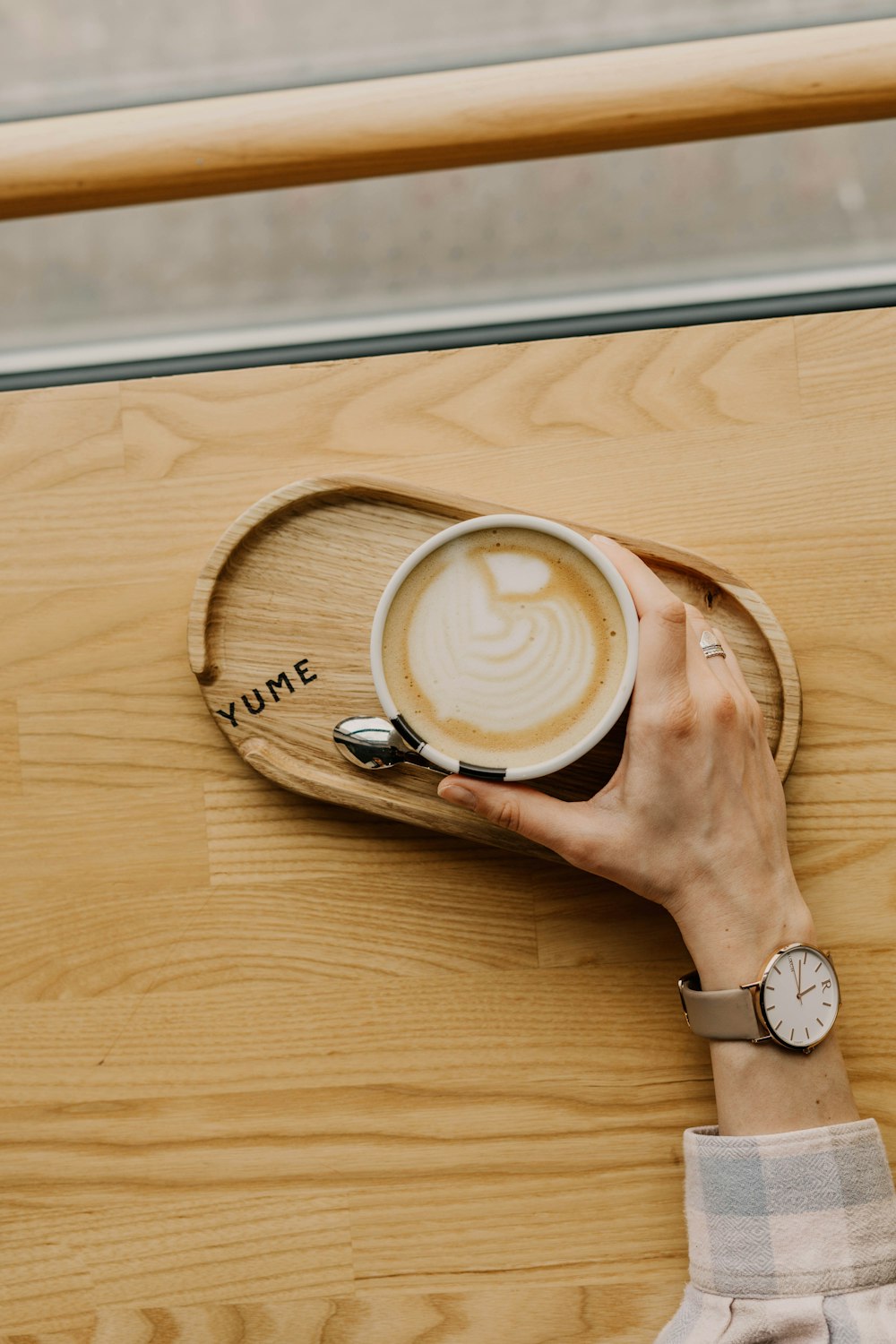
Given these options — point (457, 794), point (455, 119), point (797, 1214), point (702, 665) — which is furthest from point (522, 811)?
point (455, 119)

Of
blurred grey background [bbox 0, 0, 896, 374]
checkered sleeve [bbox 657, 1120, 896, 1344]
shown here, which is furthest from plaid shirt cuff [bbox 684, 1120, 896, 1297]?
blurred grey background [bbox 0, 0, 896, 374]

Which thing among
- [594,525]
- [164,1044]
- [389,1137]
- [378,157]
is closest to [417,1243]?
[389,1137]

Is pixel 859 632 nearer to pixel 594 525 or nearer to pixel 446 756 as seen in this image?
pixel 594 525

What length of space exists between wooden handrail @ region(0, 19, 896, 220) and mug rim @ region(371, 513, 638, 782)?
9.5 inches

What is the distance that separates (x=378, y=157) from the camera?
656 mm

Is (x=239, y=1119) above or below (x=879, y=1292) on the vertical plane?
above

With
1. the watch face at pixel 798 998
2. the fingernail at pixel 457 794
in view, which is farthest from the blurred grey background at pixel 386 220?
the watch face at pixel 798 998

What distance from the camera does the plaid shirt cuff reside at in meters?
0.63

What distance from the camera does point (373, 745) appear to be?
0.69 meters

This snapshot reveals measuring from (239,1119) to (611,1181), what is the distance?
0.26 meters

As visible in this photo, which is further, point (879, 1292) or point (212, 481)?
point (212, 481)

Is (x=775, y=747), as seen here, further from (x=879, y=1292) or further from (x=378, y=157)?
(x=378, y=157)

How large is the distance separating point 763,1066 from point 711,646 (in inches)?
10.7

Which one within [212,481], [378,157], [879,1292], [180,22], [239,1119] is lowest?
[879,1292]
